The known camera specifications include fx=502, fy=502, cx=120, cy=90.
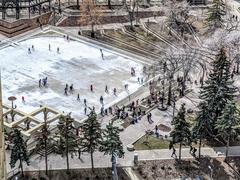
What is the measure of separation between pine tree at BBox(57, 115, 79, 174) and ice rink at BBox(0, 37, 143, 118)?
1284cm

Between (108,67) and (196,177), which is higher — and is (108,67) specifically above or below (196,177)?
above

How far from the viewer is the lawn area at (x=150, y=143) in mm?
52978

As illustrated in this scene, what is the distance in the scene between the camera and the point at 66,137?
46.5m

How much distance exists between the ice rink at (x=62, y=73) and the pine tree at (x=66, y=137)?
12.8m

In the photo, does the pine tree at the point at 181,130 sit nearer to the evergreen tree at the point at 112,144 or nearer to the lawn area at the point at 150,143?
the lawn area at the point at 150,143

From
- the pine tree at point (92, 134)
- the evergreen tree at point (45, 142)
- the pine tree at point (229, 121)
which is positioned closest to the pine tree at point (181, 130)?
the pine tree at point (229, 121)

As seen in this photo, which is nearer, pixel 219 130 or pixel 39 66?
pixel 219 130

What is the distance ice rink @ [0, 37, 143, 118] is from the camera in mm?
64125

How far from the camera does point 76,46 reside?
266 ft

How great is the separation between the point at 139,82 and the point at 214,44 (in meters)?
14.1

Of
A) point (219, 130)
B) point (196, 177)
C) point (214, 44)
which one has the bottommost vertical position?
point (196, 177)

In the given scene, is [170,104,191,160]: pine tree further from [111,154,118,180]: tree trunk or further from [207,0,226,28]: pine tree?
[207,0,226,28]: pine tree

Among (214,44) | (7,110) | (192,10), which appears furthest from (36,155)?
(192,10)

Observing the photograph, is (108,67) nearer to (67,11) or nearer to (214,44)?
(214,44)
